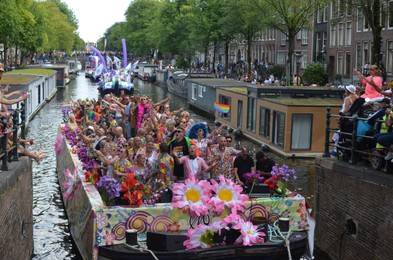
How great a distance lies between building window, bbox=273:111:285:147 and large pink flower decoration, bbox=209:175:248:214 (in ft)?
53.1

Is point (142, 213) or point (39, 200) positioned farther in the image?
point (39, 200)

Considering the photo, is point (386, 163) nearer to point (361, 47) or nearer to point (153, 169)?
point (153, 169)

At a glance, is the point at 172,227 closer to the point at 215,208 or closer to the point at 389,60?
the point at 215,208

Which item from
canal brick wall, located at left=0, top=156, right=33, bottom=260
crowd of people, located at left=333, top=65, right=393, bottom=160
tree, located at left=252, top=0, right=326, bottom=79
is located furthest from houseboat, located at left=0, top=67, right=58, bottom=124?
crowd of people, located at left=333, top=65, right=393, bottom=160

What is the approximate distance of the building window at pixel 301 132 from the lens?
1023 inches

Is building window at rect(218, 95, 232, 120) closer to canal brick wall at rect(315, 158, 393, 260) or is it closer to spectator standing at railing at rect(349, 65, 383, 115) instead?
canal brick wall at rect(315, 158, 393, 260)

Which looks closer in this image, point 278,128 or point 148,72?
point 278,128

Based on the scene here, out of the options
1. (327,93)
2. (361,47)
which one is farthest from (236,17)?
(327,93)

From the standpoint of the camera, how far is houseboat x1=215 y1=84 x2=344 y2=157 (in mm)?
25934

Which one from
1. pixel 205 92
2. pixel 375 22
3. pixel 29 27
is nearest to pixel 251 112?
pixel 375 22

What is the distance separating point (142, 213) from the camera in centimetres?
1012

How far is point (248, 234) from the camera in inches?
383

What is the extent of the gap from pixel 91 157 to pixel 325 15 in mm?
50259

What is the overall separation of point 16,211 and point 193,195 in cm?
320
